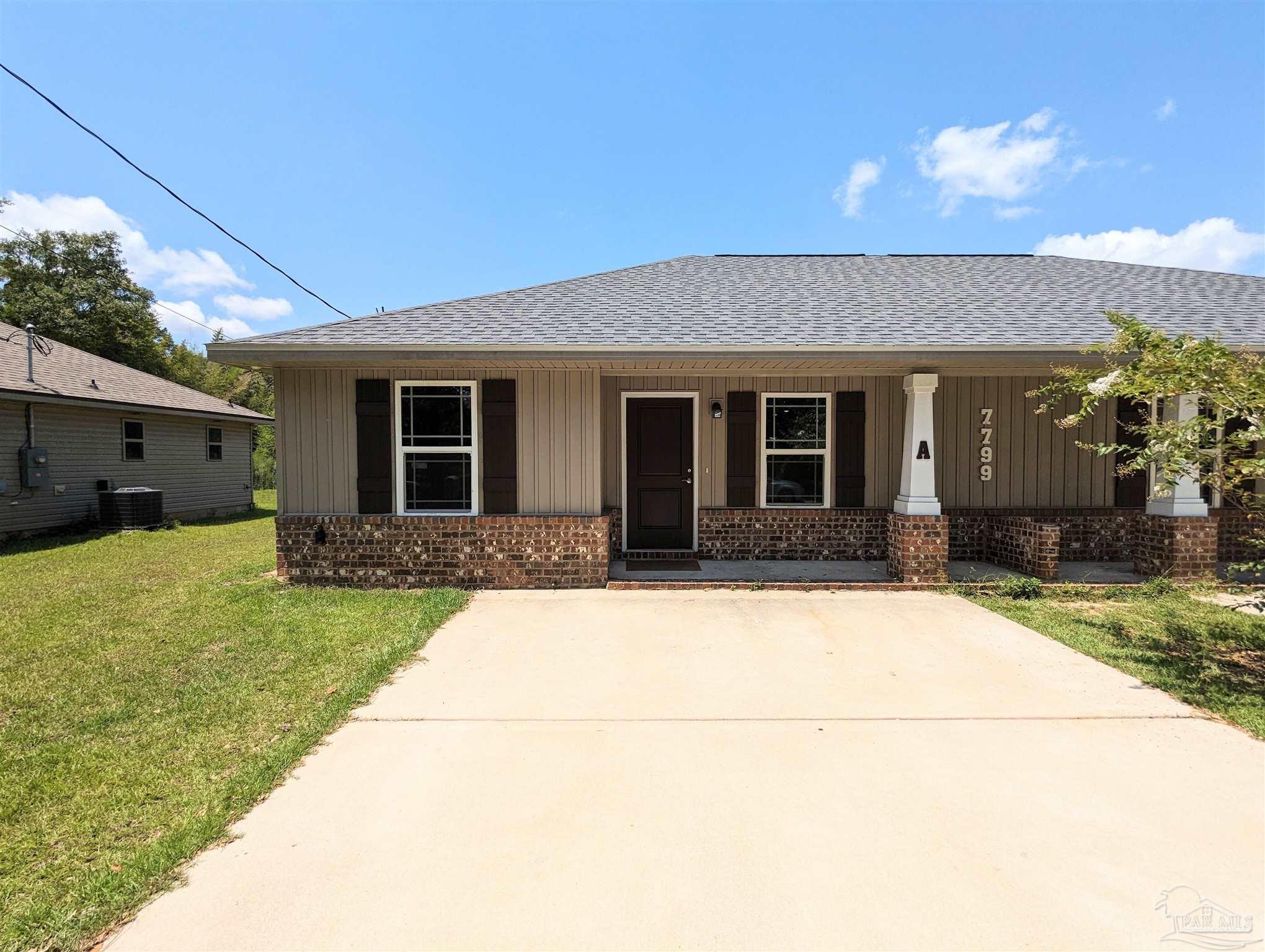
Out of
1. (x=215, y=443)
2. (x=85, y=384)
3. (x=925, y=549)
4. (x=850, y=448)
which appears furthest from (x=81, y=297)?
(x=925, y=549)

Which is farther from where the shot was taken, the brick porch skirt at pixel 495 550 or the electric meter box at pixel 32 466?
the electric meter box at pixel 32 466

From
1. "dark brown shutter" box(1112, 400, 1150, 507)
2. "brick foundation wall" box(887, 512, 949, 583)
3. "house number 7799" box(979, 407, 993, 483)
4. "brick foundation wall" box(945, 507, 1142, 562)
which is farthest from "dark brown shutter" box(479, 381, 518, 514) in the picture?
"dark brown shutter" box(1112, 400, 1150, 507)

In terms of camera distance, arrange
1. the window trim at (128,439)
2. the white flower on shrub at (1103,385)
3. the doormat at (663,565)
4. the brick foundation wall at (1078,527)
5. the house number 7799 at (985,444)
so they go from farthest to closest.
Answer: the window trim at (128,439)
the brick foundation wall at (1078,527)
the house number 7799 at (985,444)
the doormat at (663,565)
the white flower on shrub at (1103,385)

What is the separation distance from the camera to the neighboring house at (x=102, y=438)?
983 centimetres

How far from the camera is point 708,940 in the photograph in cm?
179

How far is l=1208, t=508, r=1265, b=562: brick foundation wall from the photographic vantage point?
738cm

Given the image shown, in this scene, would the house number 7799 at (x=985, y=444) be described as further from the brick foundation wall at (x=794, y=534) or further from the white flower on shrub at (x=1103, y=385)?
the white flower on shrub at (x=1103, y=385)

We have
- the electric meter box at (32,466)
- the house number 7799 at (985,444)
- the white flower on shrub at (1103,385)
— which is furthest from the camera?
the electric meter box at (32,466)

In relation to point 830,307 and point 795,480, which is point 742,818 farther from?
point 830,307

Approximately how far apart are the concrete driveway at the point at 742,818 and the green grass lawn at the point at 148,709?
0.79 feet

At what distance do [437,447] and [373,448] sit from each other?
671 millimetres

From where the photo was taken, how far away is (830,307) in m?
7.07

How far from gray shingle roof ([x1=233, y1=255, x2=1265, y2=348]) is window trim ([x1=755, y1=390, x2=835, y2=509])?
3.47ft

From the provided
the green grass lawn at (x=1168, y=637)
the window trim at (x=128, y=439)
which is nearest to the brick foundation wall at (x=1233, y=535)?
the green grass lawn at (x=1168, y=637)
